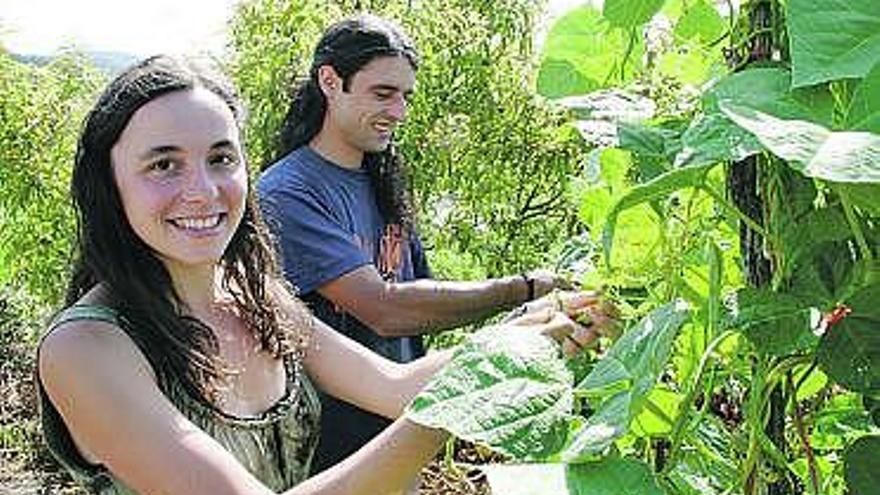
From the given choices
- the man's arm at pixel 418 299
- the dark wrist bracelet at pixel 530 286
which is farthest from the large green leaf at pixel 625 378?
the dark wrist bracelet at pixel 530 286

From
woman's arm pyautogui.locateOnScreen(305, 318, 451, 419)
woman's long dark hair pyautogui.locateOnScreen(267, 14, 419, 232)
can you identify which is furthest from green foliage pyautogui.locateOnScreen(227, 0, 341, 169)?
woman's arm pyautogui.locateOnScreen(305, 318, 451, 419)

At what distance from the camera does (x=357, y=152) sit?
93.6 inches

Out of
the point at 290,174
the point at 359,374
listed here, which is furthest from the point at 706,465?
the point at 290,174

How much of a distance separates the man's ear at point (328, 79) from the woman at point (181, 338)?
85 centimetres

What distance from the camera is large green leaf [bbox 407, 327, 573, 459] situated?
0.69 m

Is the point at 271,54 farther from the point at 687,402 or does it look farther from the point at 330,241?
the point at 687,402

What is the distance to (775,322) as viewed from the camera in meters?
0.71

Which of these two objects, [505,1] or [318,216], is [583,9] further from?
[505,1]

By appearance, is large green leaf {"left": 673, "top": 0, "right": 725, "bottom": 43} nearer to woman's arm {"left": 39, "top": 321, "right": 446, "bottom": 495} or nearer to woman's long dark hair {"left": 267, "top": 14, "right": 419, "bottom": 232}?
woman's arm {"left": 39, "top": 321, "right": 446, "bottom": 495}

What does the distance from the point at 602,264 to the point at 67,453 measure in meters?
0.75

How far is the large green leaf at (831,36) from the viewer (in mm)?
580

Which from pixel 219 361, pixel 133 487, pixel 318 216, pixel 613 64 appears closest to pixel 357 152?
pixel 318 216

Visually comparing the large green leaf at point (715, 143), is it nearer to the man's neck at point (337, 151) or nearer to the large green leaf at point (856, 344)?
the large green leaf at point (856, 344)

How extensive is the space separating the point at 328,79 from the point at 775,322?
184 cm
